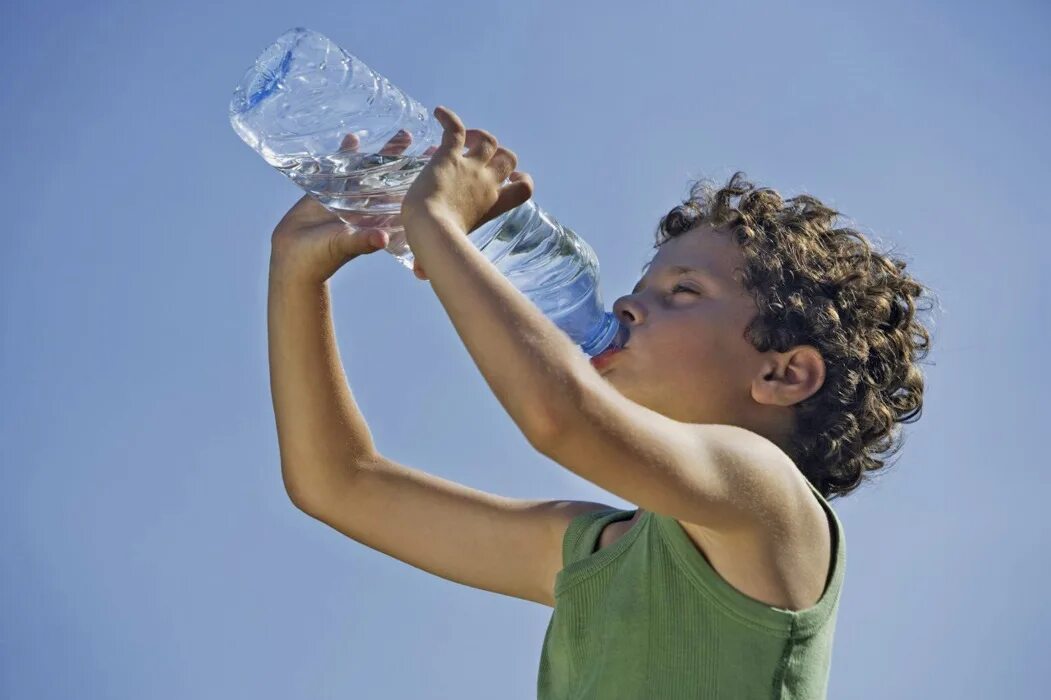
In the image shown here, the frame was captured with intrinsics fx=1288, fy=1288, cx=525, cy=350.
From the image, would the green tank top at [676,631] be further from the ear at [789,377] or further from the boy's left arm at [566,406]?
the ear at [789,377]

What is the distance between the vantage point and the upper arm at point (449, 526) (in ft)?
9.80

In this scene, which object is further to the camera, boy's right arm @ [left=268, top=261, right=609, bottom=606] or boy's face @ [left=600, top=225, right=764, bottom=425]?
boy's right arm @ [left=268, top=261, right=609, bottom=606]

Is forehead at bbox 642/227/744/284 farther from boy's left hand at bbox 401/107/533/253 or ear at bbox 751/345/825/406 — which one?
boy's left hand at bbox 401/107/533/253

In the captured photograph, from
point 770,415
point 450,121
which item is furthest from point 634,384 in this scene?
point 450,121

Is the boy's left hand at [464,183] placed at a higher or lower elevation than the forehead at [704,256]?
lower

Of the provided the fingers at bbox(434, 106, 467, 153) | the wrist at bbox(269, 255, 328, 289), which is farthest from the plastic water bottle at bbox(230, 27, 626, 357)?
the fingers at bbox(434, 106, 467, 153)

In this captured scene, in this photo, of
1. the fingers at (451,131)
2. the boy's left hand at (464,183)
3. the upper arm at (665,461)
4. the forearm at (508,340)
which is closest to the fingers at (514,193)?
the boy's left hand at (464,183)

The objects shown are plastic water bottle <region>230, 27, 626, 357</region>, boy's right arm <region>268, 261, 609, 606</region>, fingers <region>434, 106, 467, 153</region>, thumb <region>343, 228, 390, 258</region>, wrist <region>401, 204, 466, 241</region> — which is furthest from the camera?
plastic water bottle <region>230, 27, 626, 357</region>

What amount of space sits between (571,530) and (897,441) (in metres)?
0.82

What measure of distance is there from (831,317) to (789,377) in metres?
0.20

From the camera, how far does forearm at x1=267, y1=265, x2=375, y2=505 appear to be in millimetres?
2805

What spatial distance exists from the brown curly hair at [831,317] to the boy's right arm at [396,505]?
0.57m

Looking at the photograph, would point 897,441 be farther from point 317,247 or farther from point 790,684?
point 317,247

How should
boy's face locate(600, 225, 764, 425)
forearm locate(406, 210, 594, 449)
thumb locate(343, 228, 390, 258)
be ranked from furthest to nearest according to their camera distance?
boy's face locate(600, 225, 764, 425), thumb locate(343, 228, 390, 258), forearm locate(406, 210, 594, 449)
